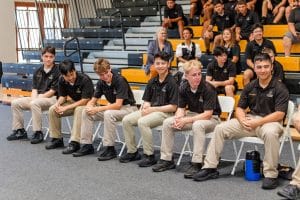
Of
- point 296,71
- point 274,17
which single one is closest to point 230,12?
point 274,17

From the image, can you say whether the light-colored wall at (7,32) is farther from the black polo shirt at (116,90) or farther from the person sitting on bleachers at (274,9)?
the black polo shirt at (116,90)

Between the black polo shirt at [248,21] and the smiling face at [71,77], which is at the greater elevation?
the black polo shirt at [248,21]

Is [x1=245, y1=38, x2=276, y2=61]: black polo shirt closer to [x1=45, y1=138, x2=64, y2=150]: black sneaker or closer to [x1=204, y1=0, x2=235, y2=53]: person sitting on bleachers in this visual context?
[x1=204, y1=0, x2=235, y2=53]: person sitting on bleachers

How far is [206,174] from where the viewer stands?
185 inches

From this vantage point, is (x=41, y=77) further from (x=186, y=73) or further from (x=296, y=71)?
(x=296, y=71)

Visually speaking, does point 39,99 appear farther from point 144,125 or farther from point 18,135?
point 144,125

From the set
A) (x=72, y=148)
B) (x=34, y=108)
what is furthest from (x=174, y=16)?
(x=72, y=148)

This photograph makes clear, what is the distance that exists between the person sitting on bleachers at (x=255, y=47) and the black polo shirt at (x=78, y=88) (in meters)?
2.25

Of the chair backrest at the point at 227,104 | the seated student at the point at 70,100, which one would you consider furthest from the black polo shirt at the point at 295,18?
the seated student at the point at 70,100

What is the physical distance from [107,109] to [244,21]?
3535mm

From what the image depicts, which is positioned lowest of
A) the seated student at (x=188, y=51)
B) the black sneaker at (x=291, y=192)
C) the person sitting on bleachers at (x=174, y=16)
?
the black sneaker at (x=291, y=192)

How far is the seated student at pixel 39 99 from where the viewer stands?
6488 millimetres

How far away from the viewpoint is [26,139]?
6730mm

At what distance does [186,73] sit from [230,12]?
3.86 metres
